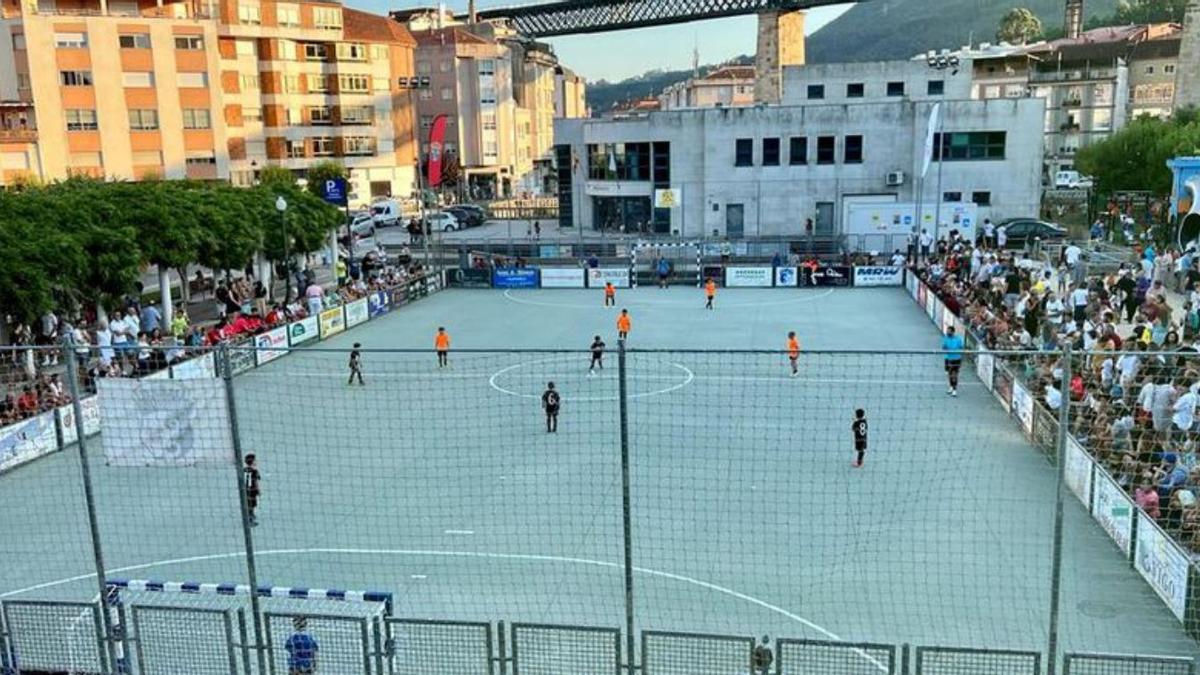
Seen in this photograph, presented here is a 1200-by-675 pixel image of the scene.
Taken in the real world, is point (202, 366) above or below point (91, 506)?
below

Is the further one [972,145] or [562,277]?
[972,145]

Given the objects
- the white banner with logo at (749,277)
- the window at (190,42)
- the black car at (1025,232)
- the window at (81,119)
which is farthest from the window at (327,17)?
the black car at (1025,232)

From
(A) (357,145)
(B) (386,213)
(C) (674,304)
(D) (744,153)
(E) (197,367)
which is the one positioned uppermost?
(A) (357,145)

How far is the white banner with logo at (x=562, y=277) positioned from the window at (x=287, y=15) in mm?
38713

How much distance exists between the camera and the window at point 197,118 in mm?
58344

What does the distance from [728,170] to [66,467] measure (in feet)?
119

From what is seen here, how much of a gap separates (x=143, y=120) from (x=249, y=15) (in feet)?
40.3

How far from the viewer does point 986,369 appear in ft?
67.0

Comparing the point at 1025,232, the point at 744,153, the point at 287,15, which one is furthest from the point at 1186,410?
the point at 287,15

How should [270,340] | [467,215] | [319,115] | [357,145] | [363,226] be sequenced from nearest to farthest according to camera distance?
[270,340] → [363,226] → [467,215] → [319,115] → [357,145]

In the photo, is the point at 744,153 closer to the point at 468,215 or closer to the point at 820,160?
the point at 820,160

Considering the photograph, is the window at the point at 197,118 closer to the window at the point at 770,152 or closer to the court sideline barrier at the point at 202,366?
the court sideline barrier at the point at 202,366

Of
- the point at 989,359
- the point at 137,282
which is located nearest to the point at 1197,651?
the point at 989,359

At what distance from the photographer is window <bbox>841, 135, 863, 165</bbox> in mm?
46719
